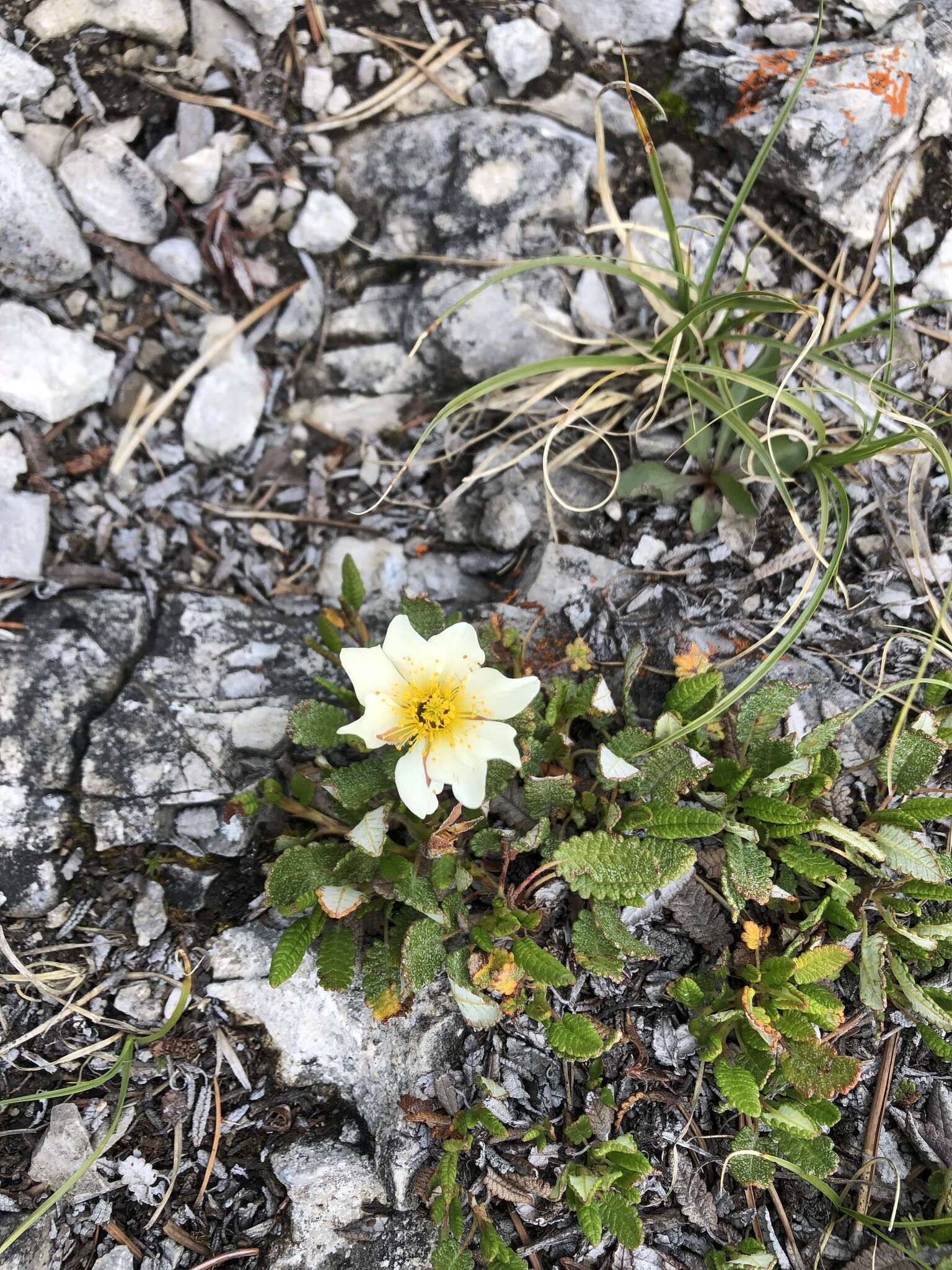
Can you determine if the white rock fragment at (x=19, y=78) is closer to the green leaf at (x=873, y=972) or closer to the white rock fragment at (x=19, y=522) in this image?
the white rock fragment at (x=19, y=522)

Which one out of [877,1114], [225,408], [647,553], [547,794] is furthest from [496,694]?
[225,408]

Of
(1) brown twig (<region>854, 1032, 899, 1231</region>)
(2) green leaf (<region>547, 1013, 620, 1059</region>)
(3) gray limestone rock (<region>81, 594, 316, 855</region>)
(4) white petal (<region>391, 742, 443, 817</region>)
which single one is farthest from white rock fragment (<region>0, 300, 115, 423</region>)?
(1) brown twig (<region>854, 1032, 899, 1231</region>)

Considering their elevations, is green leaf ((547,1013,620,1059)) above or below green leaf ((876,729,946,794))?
below

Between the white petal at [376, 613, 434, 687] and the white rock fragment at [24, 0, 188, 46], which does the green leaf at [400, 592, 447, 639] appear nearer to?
the white petal at [376, 613, 434, 687]

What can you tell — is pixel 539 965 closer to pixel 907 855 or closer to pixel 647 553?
pixel 907 855

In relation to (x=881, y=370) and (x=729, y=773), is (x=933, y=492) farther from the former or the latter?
(x=729, y=773)

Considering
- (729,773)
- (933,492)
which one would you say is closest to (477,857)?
(729,773)
